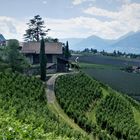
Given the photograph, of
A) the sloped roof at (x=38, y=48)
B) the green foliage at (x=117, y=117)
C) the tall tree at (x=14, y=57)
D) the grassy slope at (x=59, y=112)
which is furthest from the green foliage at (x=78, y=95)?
the sloped roof at (x=38, y=48)

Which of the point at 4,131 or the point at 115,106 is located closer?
the point at 4,131

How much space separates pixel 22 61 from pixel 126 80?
32.3 metres

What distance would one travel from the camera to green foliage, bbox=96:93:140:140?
50875 mm

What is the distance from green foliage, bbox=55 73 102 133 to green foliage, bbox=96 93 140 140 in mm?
2447

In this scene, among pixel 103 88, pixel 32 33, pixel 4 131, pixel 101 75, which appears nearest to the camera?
pixel 4 131

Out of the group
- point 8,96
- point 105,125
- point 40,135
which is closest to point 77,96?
point 105,125

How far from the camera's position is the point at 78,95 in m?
65.3

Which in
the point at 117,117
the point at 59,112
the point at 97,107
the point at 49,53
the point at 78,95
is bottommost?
the point at 117,117

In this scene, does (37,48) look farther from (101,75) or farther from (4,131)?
(4,131)

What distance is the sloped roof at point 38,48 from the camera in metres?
89.4

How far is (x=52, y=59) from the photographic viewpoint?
8925 cm

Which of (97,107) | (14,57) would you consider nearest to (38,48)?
(14,57)

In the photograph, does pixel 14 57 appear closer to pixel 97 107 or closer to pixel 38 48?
pixel 97 107

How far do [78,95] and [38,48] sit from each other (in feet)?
93.4
